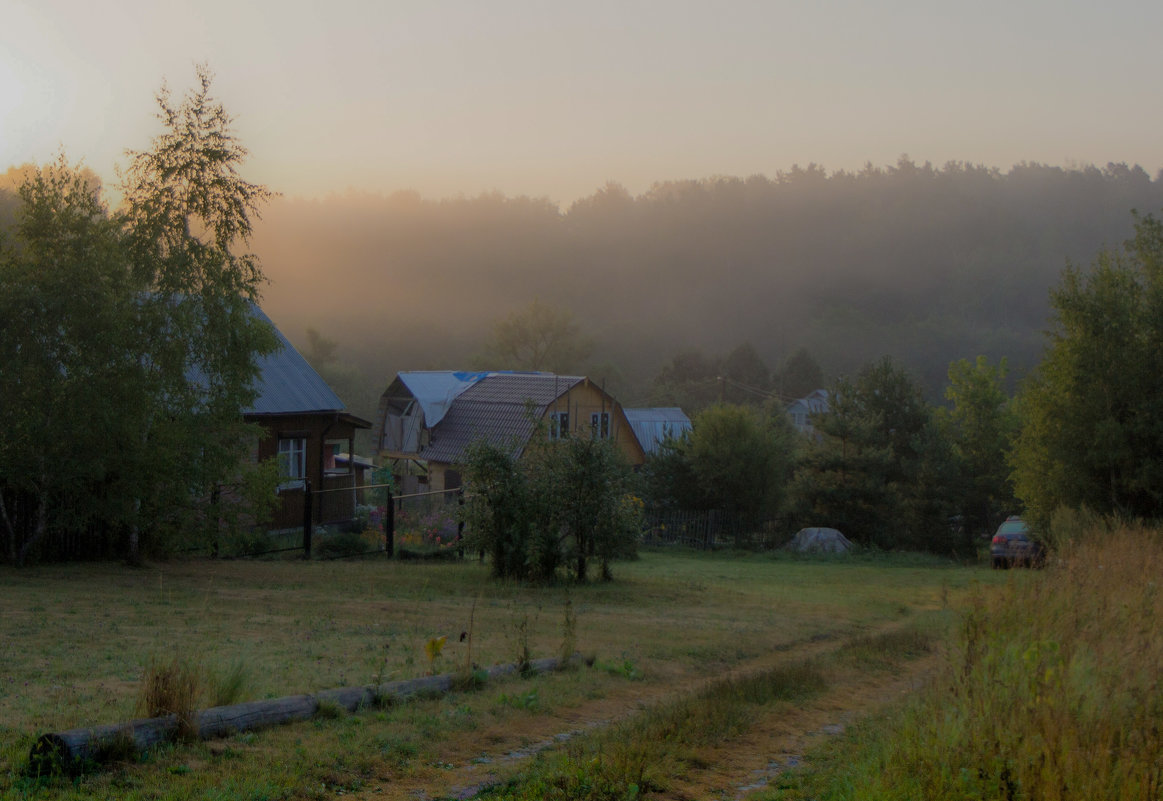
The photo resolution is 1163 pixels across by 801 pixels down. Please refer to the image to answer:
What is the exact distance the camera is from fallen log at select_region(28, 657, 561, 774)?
5.06 metres

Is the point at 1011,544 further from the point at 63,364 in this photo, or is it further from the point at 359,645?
the point at 63,364

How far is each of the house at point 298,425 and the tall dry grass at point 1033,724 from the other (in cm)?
2077

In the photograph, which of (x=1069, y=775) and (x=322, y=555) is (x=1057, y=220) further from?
(x=1069, y=775)

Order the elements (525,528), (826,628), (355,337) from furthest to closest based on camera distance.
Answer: (355,337) → (525,528) → (826,628)

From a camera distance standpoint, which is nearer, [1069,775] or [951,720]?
[1069,775]

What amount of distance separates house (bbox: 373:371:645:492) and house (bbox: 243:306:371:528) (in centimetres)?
1254

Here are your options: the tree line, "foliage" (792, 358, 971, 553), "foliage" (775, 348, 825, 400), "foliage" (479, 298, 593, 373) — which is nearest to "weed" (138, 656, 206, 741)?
the tree line

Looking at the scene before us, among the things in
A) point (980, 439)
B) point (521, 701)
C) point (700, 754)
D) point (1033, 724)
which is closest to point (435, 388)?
point (980, 439)

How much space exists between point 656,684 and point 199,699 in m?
4.26

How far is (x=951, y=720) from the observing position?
550cm

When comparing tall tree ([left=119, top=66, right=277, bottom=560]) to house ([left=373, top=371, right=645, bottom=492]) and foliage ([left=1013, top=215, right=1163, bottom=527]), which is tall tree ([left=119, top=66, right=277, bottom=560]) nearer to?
foliage ([left=1013, top=215, right=1163, bottom=527])

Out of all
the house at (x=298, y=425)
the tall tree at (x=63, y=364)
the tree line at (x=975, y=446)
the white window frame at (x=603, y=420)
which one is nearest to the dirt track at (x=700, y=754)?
the tall tree at (x=63, y=364)

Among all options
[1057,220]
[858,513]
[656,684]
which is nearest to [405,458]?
[858,513]

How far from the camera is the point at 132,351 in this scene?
652 inches
